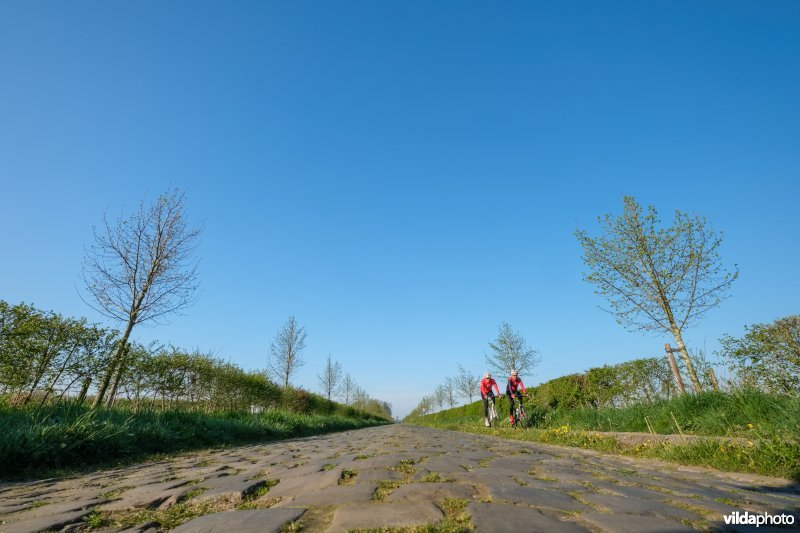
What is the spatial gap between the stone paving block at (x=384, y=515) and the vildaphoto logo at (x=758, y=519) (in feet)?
5.54

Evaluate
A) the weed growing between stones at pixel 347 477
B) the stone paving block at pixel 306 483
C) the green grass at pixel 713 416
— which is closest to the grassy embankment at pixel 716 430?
the green grass at pixel 713 416

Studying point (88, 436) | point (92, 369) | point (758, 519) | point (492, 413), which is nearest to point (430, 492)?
point (758, 519)

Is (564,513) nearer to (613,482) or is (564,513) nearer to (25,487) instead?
(613,482)

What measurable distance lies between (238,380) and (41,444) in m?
10.9

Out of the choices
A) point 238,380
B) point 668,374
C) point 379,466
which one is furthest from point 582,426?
point 238,380

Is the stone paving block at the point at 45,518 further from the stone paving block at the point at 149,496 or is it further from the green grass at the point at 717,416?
the green grass at the point at 717,416

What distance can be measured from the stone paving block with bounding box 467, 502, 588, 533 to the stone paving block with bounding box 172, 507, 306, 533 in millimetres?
984

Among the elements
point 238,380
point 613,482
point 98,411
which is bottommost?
point 613,482

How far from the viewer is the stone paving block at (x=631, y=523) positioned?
1878 millimetres

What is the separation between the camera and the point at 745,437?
462 cm

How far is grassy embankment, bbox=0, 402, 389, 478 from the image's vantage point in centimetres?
450

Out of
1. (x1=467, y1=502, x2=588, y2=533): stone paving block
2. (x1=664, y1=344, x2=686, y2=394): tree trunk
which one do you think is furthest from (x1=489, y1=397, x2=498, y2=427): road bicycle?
(x1=467, y1=502, x2=588, y2=533): stone paving block

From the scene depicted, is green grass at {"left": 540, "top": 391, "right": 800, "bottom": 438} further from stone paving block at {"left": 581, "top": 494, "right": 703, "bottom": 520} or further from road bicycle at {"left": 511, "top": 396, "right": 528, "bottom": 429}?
road bicycle at {"left": 511, "top": 396, "right": 528, "bottom": 429}

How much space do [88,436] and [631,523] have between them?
260 inches
